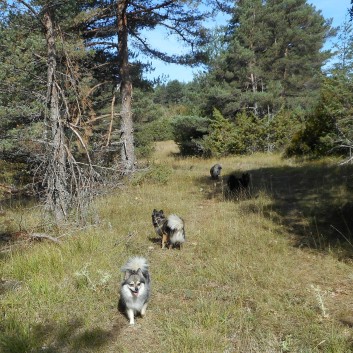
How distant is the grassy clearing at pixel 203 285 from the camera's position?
161 inches

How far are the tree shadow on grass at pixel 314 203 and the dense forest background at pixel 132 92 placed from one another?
3.92ft

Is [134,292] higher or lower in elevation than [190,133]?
lower

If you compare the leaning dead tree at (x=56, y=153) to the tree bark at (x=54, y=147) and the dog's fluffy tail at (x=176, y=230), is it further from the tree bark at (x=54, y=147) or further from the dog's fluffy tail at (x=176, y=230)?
the dog's fluffy tail at (x=176, y=230)

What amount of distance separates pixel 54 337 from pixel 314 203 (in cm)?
724

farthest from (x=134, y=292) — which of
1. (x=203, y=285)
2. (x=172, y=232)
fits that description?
(x=172, y=232)

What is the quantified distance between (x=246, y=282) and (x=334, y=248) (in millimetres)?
2139

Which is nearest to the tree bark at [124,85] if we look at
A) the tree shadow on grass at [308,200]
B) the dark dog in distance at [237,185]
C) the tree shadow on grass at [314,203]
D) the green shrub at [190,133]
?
the tree shadow on grass at [308,200]

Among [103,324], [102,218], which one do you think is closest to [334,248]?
[103,324]

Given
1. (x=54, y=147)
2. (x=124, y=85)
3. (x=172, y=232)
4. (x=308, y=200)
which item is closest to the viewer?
(x=172, y=232)

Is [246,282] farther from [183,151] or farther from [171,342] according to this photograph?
[183,151]

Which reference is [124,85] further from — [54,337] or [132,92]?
[54,337]

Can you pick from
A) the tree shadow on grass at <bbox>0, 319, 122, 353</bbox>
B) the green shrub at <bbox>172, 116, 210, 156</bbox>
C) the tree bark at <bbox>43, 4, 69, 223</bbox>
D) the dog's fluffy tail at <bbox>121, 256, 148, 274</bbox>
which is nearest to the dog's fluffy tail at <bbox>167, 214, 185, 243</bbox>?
the dog's fluffy tail at <bbox>121, 256, 148, 274</bbox>

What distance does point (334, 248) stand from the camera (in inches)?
257

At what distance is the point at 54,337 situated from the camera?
4.19 meters
